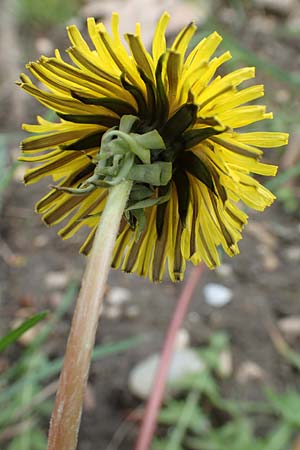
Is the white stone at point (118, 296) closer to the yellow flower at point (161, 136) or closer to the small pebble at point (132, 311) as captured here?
the small pebble at point (132, 311)

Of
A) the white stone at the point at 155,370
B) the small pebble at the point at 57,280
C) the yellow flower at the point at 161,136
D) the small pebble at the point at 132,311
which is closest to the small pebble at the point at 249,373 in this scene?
the white stone at the point at 155,370

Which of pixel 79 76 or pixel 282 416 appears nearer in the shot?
pixel 79 76

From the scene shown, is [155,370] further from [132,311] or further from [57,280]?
[57,280]

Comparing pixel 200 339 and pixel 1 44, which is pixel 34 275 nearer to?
pixel 200 339

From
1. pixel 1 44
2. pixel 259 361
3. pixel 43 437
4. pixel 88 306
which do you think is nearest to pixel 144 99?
pixel 88 306

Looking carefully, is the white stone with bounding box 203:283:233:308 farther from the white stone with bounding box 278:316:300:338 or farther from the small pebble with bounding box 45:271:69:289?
the small pebble with bounding box 45:271:69:289

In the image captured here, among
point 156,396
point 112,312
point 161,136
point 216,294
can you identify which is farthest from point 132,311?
point 161,136
